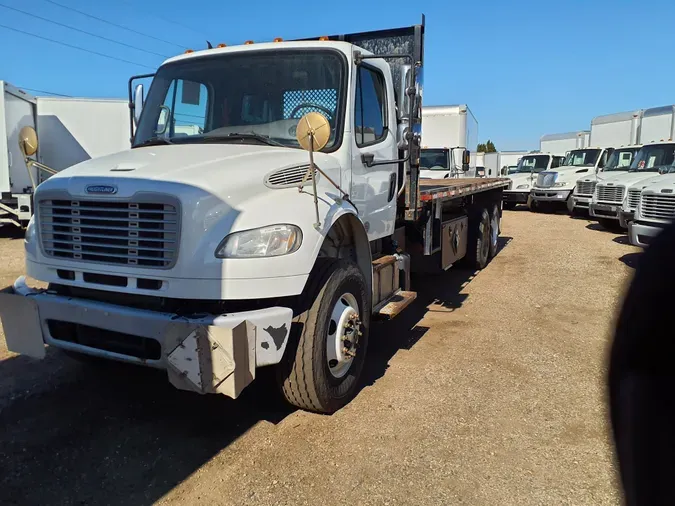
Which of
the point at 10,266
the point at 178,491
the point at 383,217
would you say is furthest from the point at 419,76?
the point at 10,266

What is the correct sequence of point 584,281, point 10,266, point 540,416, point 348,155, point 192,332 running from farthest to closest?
point 10,266, point 584,281, point 348,155, point 540,416, point 192,332

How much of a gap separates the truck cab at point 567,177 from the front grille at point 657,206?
30.1 ft

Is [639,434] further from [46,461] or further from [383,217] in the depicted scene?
[383,217]

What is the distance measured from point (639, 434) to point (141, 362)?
3.01 metres

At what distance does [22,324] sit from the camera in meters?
3.74

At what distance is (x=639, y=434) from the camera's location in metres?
0.95

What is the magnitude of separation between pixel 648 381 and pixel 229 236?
8.95 ft

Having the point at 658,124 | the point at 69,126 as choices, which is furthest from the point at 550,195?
the point at 69,126

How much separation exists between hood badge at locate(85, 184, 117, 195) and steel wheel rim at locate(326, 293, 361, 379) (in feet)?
5.41

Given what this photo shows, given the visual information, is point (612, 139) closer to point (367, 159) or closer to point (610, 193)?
point (610, 193)

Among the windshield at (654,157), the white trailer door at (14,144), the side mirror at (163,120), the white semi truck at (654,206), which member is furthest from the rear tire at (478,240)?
the white trailer door at (14,144)

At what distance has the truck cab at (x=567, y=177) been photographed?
1918cm

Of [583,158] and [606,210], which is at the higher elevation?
[583,158]

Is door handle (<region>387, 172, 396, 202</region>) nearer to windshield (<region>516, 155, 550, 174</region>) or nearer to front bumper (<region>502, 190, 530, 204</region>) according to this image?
front bumper (<region>502, 190, 530, 204</region>)
